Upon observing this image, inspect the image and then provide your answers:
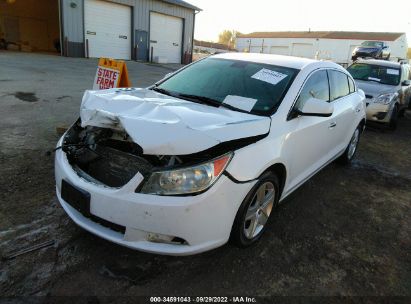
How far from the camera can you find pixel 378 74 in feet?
29.1

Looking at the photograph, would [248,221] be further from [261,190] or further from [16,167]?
[16,167]

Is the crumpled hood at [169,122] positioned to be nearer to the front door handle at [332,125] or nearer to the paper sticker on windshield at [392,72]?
the front door handle at [332,125]

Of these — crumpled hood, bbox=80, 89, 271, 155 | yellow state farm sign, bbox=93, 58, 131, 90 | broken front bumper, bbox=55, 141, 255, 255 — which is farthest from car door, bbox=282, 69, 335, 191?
yellow state farm sign, bbox=93, 58, 131, 90

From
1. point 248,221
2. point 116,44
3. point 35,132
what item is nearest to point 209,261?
point 248,221

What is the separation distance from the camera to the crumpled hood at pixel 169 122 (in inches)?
88.9

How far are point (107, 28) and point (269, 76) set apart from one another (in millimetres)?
16744

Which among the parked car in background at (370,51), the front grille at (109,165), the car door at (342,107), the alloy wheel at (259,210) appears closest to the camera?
the front grille at (109,165)

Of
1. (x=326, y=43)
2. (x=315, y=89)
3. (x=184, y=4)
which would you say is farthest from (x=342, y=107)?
(x=326, y=43)

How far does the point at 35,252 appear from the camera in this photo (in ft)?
8.52

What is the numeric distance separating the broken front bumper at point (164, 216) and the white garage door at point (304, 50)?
1956 inches

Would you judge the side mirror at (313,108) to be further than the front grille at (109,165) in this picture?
Yes

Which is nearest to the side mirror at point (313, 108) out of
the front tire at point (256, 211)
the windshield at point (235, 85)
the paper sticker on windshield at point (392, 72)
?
the windshield at point (235, 85)

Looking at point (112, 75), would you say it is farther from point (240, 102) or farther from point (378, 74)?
→ point (378, 74)

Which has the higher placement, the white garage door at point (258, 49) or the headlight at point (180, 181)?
the white garage door at point (258, 49)
